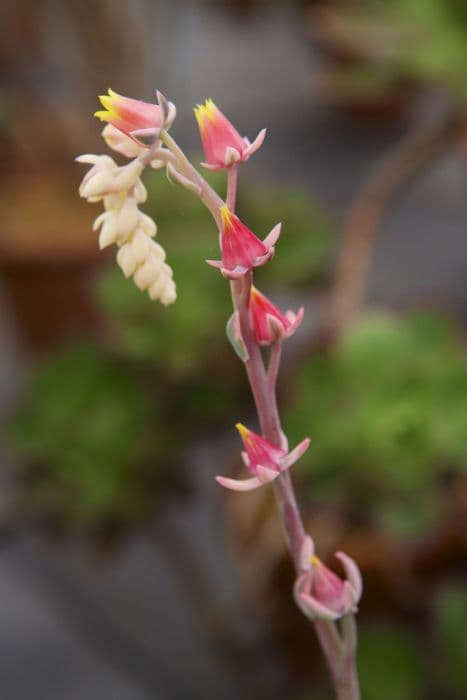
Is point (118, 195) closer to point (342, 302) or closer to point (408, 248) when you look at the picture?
point (342, 302)

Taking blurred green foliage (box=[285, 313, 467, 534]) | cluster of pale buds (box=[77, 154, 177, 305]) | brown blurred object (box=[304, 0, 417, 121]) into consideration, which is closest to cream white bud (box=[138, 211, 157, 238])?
cluster of pale buds (box=[77, 154, 177, 305])

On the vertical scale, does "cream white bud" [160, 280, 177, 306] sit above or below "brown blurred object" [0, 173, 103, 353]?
above

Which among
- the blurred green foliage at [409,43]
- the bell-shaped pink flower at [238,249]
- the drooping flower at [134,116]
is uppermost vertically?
the drooping flower at [134,116]

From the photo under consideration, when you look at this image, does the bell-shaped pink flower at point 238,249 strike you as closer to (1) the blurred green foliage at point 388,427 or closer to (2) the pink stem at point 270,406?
(2) the pink stem at point 270,406

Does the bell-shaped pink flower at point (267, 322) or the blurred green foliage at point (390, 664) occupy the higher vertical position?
the bell-shaped pink flower at point (267, 322)

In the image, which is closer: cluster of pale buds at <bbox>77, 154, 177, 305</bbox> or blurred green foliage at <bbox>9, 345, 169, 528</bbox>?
cluster of pale buds at <bbox>77, 154, 177, 305</bbox>

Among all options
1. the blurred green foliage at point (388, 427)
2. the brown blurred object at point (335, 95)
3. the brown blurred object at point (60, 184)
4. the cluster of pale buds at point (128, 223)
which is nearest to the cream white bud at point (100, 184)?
the cluster of pale buds at point (128, 223)

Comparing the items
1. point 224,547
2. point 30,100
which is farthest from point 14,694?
point 30,100

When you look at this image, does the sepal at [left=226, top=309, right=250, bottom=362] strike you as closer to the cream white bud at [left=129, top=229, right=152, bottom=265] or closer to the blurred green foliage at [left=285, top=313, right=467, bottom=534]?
the cream white bud at [left=129, top=229, right=152, bottom=265]

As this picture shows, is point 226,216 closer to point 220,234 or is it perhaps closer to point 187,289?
point 220,234
